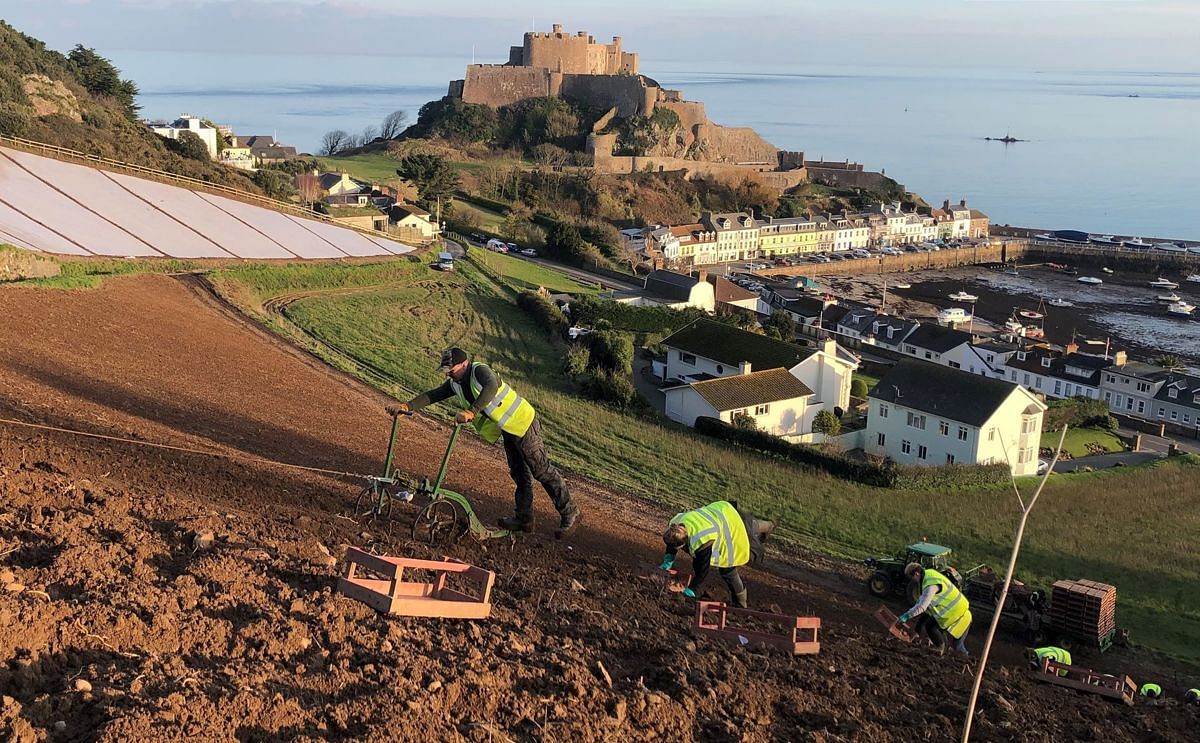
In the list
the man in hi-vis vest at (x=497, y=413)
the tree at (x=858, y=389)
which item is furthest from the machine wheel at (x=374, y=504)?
the tree at (x=858, y=389)

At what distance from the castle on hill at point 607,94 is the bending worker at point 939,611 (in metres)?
91.3

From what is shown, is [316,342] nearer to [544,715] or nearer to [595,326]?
[595,326]

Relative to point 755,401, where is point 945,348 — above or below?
below

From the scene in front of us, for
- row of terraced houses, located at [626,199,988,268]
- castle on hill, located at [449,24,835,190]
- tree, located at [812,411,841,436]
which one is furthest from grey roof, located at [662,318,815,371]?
castle on hill, located at [449,24,835,190]

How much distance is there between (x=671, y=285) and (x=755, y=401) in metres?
20.5

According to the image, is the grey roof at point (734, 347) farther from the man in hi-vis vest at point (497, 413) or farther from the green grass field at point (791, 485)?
the man in hi-vis vest at point (497, 413)

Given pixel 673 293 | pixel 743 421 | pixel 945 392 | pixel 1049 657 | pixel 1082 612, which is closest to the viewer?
pixel 1049 657

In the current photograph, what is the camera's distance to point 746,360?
35250 mm

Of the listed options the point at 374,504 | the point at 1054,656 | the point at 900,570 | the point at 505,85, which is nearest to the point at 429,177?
the point at 505,85

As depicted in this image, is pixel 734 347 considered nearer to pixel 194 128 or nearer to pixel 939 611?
pixel 939 611

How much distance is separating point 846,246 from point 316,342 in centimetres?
7791

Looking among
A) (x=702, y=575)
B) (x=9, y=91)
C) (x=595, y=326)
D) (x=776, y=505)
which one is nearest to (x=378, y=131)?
(x=9, y=91)

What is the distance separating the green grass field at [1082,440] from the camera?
35344 millimetres

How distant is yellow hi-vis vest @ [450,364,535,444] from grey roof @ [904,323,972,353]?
43.4m
